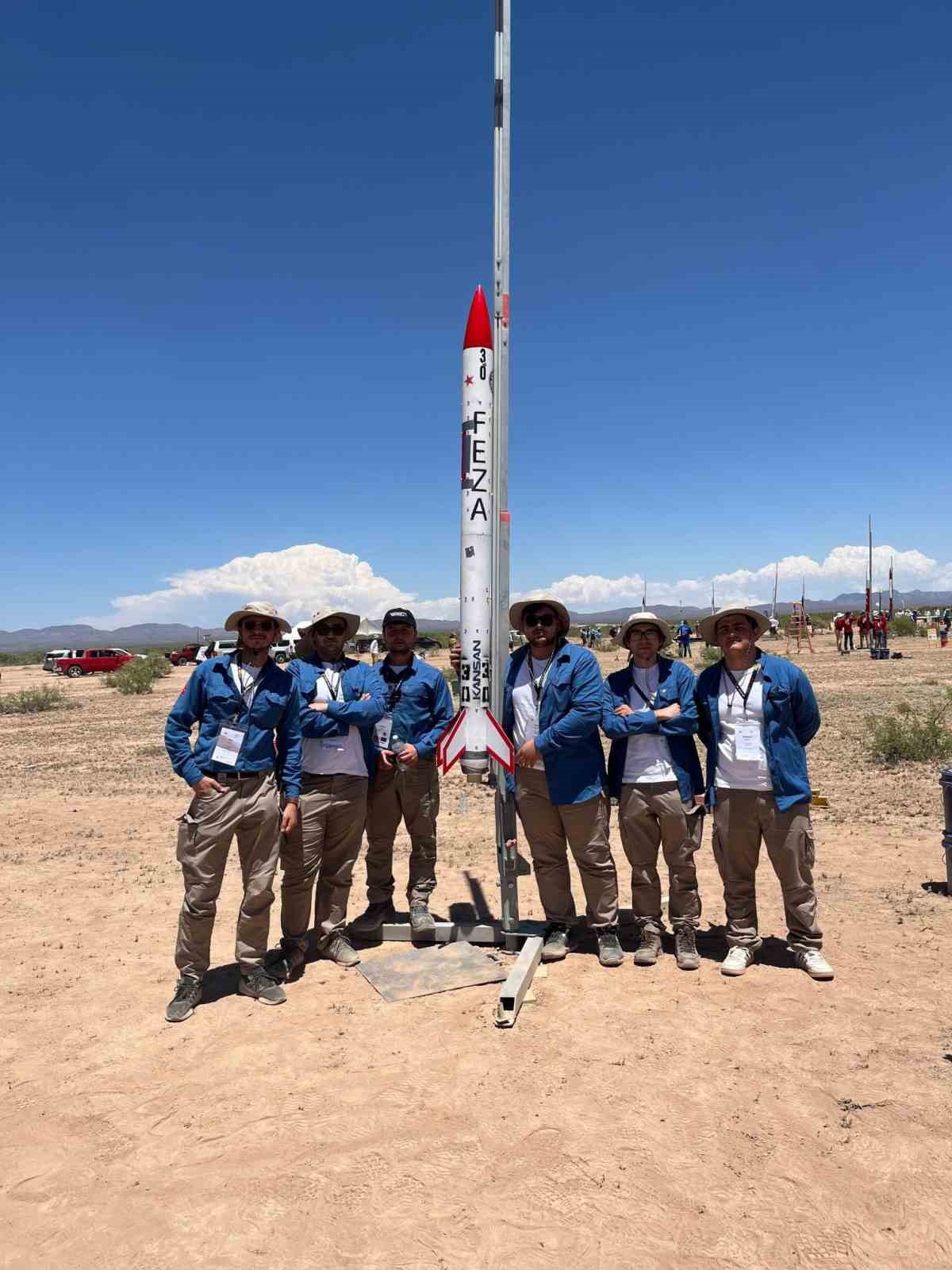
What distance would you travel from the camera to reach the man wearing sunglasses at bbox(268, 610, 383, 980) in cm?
555

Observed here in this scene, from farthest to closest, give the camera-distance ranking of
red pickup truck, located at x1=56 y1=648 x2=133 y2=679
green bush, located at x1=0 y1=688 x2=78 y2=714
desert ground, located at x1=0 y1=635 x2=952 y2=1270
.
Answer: red pickup truck, located at x1=56 y1=648 x2=133 y2=679
green bush, located at x1=0 y1=688 x2=78 y2=714
desert ground, located at x1=0 y1=635 x2=952 y2=1270

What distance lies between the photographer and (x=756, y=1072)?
4.26m

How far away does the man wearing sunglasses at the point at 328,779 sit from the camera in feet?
18.2

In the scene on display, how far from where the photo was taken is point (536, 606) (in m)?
5.65

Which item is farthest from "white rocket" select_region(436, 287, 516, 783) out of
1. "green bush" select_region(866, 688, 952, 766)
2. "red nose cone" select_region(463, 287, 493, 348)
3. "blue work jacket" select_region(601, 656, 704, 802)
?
"green bush" select_region(866, 688, 952, 766)

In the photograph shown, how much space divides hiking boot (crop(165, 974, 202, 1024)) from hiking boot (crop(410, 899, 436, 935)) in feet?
5.35

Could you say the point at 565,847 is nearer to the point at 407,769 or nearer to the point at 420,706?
the point at 407,769

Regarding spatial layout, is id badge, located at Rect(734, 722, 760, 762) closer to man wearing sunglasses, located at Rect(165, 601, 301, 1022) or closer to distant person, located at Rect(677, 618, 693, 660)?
man wearing sunglasses, located at Rect(165, 601, 301, 1022)

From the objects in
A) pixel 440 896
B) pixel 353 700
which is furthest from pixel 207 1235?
pixel 440 896

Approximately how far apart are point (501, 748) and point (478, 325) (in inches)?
125

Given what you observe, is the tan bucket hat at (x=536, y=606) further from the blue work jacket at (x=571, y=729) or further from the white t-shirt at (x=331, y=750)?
the white t-shirt at (x=331, y=750)

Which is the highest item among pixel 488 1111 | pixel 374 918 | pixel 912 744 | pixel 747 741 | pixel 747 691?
pixel 747 691

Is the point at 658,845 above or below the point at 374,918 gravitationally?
above

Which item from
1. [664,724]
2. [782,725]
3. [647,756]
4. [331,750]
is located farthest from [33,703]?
[782,725]
